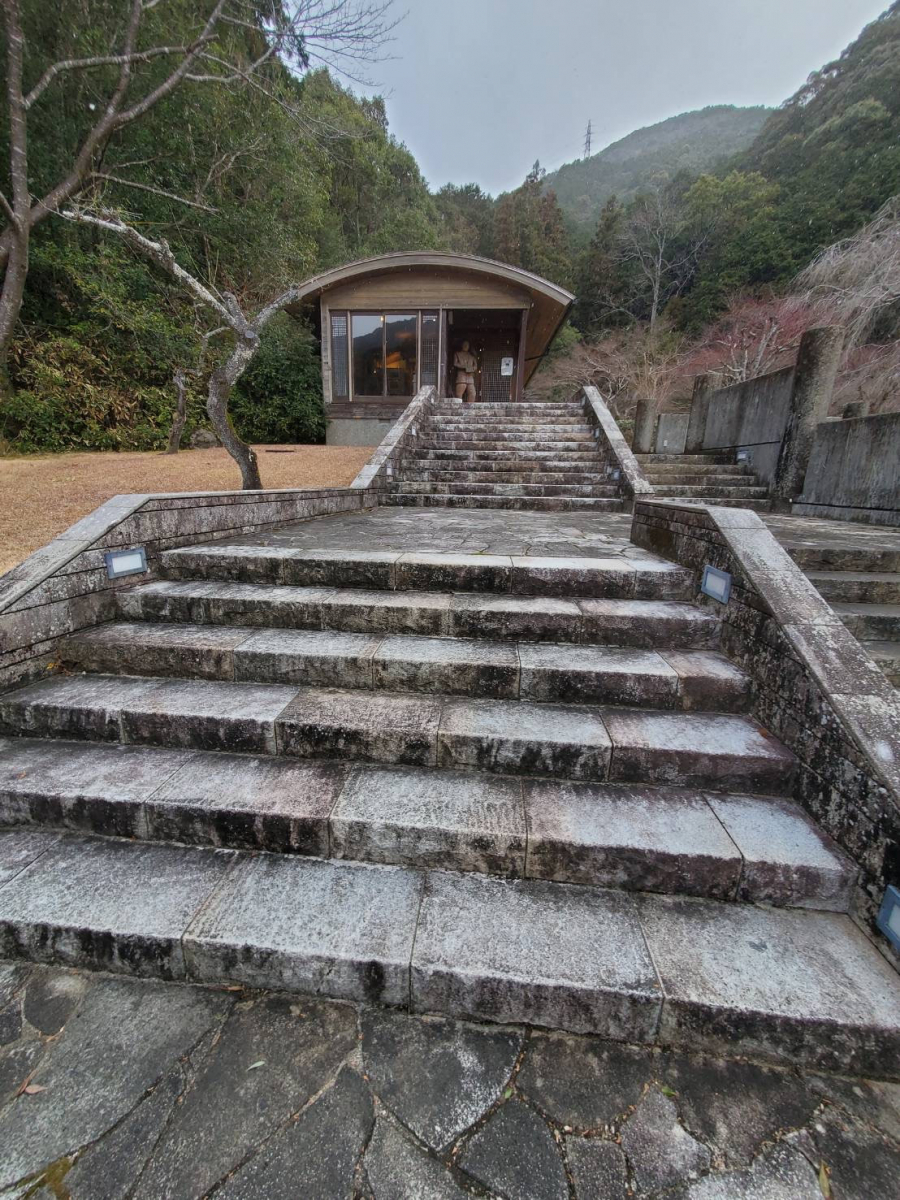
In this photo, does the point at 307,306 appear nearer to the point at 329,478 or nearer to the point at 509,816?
the point at 329,478

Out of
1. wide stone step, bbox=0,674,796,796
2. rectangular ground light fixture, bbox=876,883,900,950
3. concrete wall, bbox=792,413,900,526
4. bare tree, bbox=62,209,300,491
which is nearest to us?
rectangular ground light fixture, bbox=876,883,900,950

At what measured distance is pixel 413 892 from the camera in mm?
1589

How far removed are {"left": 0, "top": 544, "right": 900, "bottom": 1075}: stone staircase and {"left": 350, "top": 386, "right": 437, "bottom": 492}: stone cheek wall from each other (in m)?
3.92

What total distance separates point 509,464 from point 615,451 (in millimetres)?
1562

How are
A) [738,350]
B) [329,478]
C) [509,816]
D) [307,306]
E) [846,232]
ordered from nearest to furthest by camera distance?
[509,816] → [329,478] → [307,306] → [738,350] → [846,232]

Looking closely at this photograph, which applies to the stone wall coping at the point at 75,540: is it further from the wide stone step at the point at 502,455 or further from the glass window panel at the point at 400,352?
the glass window panel at the point at 400,352

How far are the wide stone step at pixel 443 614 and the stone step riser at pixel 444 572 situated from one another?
8 cm

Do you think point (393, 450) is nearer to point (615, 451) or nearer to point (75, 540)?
point (615, 451)

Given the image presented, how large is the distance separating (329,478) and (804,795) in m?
7.64

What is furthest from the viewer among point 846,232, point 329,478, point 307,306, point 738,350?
point 846,232

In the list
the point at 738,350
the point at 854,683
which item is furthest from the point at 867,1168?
the point at 738,350

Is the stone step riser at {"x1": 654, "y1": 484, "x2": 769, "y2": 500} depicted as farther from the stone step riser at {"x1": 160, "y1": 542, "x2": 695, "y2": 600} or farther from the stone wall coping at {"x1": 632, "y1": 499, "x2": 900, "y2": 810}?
the stone wall coping at {"x1": 632, "y1": 499, "x2": 900, "y2": 810}

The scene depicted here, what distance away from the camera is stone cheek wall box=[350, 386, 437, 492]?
626 centimetres

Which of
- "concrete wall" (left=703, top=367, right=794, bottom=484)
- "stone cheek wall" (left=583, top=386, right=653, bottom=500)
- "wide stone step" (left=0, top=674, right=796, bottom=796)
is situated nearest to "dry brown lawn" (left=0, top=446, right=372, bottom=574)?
"wide stone step" (left=0, top=674, right=796, bottom=796)
